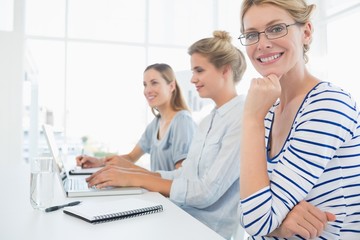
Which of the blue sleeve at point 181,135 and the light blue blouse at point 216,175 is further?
the blue sleeve at point 181,135

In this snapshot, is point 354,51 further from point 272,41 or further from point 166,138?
point 272,41

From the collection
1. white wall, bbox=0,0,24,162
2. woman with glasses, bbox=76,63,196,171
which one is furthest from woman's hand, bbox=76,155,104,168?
white wall, bbox=0,0,24,162

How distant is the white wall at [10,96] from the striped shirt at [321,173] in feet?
11.9

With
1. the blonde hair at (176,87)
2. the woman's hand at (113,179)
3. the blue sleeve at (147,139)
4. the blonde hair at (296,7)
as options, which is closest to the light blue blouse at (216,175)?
the woman's hand at (113,179)

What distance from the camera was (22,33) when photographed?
403 centimetres

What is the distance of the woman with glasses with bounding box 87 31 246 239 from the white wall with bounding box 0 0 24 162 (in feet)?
9.28

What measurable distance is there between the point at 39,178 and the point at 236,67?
1044mm

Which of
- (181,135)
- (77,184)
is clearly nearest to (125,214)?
(77,184)

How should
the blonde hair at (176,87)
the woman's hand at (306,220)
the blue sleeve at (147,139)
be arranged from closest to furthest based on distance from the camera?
the woman's hand at (306,220), the blonde hair at (176,87), the blue sleeve at (147,139)

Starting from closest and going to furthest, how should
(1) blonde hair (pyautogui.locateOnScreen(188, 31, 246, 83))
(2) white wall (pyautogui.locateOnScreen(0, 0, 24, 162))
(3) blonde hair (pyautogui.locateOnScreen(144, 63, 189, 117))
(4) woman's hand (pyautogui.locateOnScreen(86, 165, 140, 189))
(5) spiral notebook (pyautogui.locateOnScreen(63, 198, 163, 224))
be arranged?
(5) spiral notebook (pyautogui.locateOnScreen(63, 198, 163, 224)) → (4) woman's hand (pyautogui.locateOnScreen(86, 165, 140, 189)) → (1) blonde hair (pyautogui.locateOnScreen(188, 31, 246, 83)) → (3) blonde hair (pyautogui.locateOnScreen(144, 63, 189, 117)) → (2) white wall (pyautogui.locateOnScreen(0, 0, 24, 162))

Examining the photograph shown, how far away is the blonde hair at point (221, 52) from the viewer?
1695mm

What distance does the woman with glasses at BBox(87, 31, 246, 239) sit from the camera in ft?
4.52

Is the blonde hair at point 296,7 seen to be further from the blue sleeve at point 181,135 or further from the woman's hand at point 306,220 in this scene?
the blue sleeve at point 181,135

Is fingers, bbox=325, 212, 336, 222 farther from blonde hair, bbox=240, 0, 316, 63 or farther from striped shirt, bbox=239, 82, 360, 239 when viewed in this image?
blonde hair, bbox=240, 0, 316, 63
